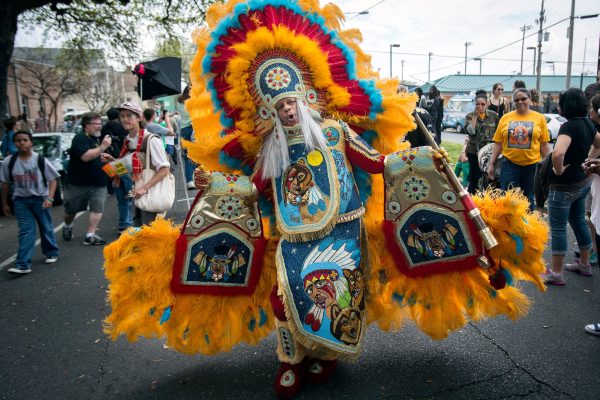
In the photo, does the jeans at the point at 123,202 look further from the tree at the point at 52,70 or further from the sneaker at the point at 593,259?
the tree at the point at 52,70

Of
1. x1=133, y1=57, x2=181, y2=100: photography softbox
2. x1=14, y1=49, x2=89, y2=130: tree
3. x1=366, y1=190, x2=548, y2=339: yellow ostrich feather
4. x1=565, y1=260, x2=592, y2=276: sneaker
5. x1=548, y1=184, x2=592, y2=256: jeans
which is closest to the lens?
x1=366, y1=190, x2=548, y2=339: yellow ostrich feather

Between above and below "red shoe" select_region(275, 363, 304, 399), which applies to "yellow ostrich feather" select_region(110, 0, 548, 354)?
above

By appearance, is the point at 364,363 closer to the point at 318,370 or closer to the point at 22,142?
the point at 318,370

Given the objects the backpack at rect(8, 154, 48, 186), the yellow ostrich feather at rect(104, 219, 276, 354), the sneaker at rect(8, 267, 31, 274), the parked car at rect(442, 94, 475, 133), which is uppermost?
the parked car at rect(442, 94, 475, 133)

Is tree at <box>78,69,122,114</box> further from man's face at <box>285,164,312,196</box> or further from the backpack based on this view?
man's face at <box>285,164,312,196</box>

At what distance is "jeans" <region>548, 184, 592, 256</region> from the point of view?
404 cm

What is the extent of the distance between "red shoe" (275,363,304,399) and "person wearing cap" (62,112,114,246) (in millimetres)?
4468

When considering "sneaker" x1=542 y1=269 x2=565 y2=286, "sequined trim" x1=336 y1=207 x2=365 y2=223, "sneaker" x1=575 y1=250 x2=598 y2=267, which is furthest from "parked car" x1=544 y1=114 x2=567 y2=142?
"sequined trim" x1=336 y1=207 x2=365 y2=223

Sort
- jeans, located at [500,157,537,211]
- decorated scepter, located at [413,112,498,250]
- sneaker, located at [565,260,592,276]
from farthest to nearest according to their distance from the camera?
jeans, located at [500,157,537,211]
sneaker, located at [565,260,592,276]
decorated scepter, located at [413,112,498,250]

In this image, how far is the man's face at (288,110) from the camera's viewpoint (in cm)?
267

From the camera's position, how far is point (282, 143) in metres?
2.74

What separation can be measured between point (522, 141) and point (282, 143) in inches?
133

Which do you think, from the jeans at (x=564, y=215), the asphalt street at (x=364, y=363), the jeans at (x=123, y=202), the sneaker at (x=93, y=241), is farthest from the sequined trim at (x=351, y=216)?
the sneaker at (x=93, y=241)

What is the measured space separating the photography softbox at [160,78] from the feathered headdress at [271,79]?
15.5 feet
